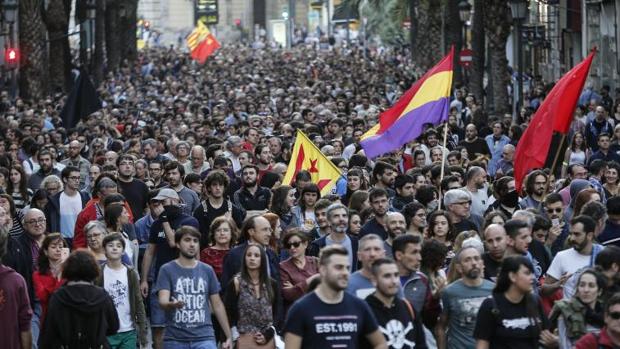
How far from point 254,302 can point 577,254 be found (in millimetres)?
2156

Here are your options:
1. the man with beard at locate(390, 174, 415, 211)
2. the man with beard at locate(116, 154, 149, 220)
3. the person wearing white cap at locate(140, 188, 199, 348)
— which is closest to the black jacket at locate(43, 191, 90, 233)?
the man with beard at locate(116, 154, 149, 220)

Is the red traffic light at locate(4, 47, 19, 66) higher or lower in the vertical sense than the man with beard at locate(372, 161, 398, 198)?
higher

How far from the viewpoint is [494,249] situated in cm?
1145

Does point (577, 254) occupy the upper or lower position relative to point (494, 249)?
lower

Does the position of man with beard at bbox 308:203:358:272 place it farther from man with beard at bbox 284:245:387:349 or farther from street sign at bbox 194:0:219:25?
street sign at bbox 194:0:219:25

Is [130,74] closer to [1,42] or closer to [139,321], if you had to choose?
[1,42]

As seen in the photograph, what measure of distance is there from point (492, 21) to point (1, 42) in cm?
1763

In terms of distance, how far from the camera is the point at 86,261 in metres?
11.1

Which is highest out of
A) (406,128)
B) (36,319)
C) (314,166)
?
(406,128)

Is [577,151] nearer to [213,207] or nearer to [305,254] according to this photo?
[213,207]

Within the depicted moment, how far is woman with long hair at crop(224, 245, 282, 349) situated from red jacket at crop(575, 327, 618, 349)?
→ 8.27 feet

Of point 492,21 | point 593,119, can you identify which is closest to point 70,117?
point 593,119

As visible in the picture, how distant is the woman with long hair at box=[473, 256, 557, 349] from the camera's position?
995cm

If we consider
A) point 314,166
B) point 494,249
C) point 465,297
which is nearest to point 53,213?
point 314,166
